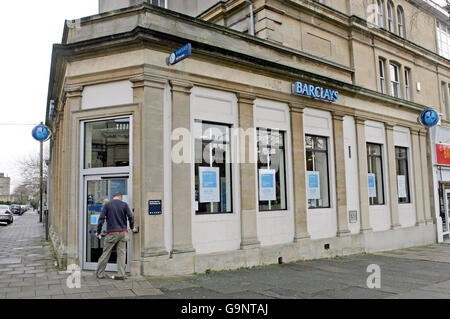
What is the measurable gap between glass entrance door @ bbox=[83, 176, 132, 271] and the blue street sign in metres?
3.01

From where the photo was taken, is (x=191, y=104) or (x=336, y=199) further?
(x=336, y=199)

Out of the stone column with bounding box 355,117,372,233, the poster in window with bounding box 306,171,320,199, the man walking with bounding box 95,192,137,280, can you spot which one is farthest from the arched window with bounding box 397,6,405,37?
the man walking with bounding box 95,192,137,280

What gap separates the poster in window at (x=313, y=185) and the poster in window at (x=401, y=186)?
5.65 meters

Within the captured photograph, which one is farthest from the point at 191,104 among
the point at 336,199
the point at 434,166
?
the point at 434,166

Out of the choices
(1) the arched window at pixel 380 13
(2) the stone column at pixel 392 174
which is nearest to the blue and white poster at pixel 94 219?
(2) the stone column at pixel 392 174

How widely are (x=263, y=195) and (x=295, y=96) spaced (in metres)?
3.44

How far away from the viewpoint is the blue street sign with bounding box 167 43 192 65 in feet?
27.3

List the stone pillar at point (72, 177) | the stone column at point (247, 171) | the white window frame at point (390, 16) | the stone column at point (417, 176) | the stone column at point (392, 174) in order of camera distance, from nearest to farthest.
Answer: the stone pillar at point (72, 177)
the stone column at point (247, 171)
the stone column at point (392, 174)
the stone column at point (417, 176)
the white window frame at point (390, 16)

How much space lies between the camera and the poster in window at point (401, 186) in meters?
16.5

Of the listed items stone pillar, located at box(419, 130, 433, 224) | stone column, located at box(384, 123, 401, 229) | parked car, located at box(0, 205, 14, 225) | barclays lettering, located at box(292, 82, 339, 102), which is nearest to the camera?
barclays lettering, located at box(292, 82, 339, 102)

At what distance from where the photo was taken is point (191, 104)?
387 inches

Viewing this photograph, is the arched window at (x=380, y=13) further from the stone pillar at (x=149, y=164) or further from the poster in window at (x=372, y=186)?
the stone pillar at (x=149, y=164)

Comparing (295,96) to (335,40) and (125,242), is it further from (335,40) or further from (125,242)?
(125,242)

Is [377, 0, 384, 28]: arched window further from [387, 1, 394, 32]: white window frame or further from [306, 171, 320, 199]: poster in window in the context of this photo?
[306, 171, 320, 199]: poster in window
